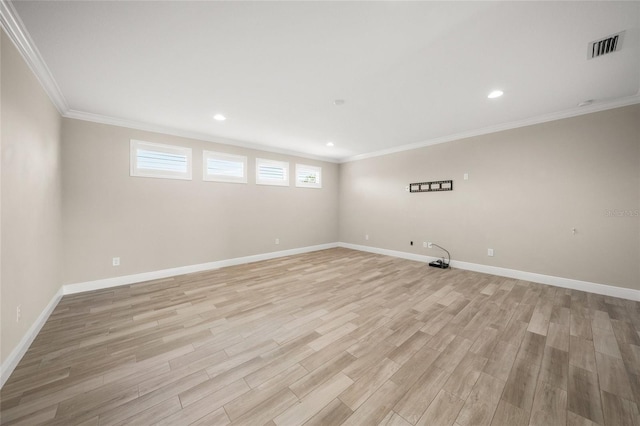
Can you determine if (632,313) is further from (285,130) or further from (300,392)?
(285,130)

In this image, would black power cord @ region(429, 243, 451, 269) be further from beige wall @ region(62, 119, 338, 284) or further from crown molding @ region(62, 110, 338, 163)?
crown molding @ region(62, 110, 338, 163)

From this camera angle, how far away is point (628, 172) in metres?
3.03

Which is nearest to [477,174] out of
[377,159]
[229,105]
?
[377,159]

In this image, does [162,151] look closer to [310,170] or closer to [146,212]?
[146,212]

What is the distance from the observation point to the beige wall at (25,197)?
1.74m

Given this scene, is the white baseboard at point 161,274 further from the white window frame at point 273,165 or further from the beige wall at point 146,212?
the white window frame at point 273,165

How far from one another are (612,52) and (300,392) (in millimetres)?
3980

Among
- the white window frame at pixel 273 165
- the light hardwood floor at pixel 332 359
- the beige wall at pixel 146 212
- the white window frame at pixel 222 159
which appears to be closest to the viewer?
the light hardwood floor at pixel 332 359

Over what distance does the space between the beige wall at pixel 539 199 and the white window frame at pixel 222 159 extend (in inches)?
146

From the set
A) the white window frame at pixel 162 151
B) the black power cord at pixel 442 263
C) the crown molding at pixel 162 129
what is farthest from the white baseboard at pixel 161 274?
the black power cord at pixel 442 263

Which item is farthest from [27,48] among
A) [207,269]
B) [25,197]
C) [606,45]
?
[606,45]

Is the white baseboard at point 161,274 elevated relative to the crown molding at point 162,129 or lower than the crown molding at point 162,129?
lower

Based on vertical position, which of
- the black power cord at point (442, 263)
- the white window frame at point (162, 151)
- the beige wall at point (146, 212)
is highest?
the white window frame at point (162, 151)

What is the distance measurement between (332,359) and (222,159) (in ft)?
14.2
